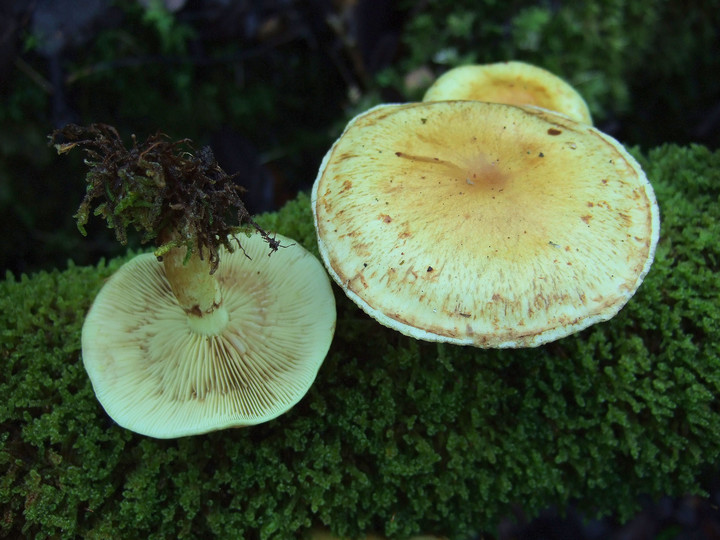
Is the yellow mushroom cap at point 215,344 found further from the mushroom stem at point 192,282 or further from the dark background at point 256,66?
the dark background at point 256,66

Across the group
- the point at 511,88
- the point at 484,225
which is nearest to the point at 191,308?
the point at 484,225

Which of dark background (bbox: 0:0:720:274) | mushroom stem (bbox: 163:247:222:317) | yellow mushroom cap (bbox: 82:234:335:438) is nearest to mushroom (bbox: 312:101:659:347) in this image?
yellow mushroom cap (bbox: 82:234:335:438)

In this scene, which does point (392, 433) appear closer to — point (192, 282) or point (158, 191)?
point (192, 282)

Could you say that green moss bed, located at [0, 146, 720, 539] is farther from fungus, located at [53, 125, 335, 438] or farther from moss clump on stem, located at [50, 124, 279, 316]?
moss clump on stem, located at [50, 124, 279, 316]

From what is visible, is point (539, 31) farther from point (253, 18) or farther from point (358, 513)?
point (358, 513)

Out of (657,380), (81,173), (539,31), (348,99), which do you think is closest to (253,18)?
(348,99)

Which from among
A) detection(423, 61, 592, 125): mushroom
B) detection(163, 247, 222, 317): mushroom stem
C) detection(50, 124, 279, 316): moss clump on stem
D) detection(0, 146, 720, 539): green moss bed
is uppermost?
detection(50, 124, 279, 316): moss clump on stem

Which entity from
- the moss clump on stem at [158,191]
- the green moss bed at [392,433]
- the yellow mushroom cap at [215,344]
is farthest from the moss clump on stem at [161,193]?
the green moss bed at [392,433]
